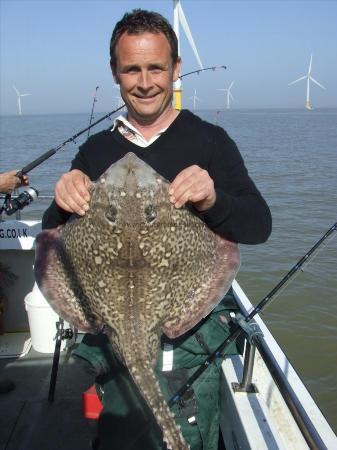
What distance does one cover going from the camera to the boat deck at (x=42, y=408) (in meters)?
3.97

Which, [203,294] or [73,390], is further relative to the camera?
[73,390]

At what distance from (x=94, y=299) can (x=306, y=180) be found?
20.0m

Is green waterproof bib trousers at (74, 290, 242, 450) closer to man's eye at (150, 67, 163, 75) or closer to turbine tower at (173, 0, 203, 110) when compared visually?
man's eye at (150, 67, 163, 75)

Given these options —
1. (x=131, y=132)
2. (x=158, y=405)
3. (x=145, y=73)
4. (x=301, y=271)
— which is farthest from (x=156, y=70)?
(x=301, y=271)

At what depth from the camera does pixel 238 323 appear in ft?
9.27

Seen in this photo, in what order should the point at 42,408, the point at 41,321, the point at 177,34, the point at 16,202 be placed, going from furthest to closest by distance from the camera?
the point at 177,34 < the point at 41,321 < the point at 16,202 < the point at 42,408

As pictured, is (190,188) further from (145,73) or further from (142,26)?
(142,26)

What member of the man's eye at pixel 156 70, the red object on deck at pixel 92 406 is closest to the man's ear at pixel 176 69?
the man's eye at pixel 156 70

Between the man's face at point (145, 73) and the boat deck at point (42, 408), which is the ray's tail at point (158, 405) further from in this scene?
the boat deck at point (42, 408)

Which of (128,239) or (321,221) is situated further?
(321,221)

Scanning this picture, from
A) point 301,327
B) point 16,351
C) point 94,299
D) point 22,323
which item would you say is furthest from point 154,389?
point 301,327

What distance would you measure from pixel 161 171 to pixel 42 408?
3.13m

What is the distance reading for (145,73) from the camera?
2479 mm

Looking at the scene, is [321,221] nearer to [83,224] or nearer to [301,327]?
[301,327]
